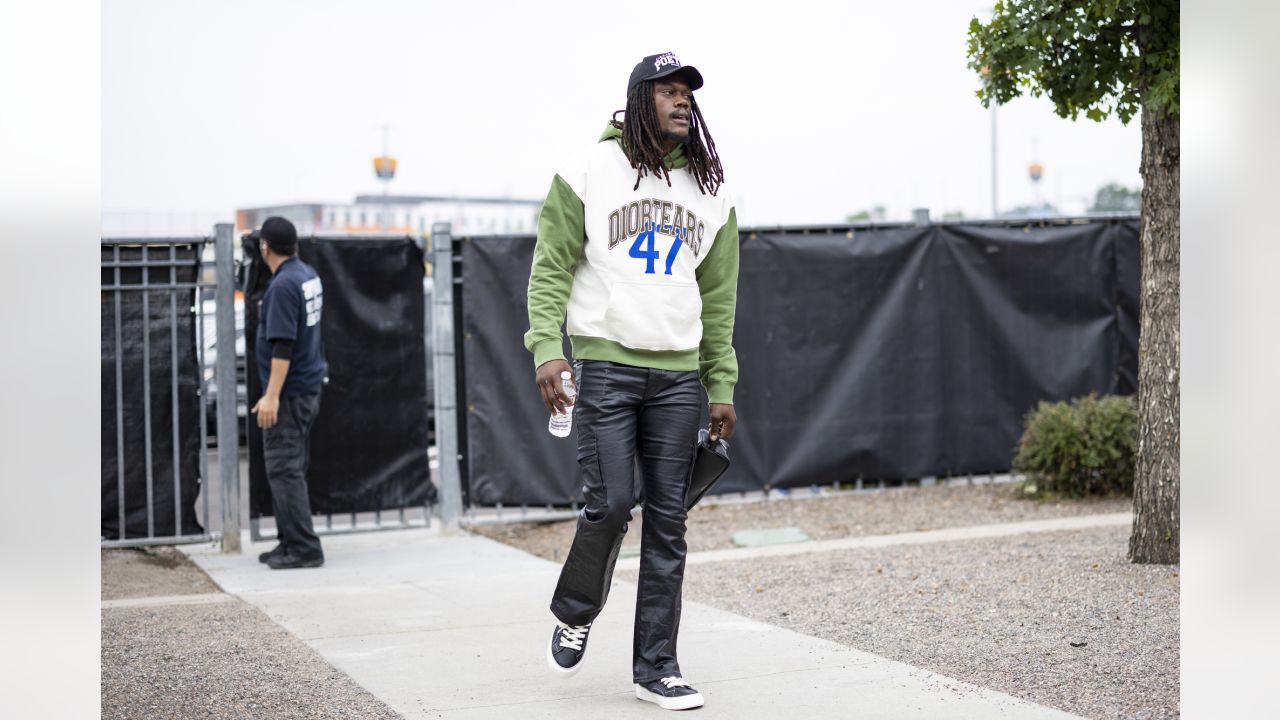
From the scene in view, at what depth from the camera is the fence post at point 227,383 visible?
27.7 ft

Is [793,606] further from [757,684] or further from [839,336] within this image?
[839,336]

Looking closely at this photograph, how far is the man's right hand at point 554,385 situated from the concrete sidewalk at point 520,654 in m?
1.03

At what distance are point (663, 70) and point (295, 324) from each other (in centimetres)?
385

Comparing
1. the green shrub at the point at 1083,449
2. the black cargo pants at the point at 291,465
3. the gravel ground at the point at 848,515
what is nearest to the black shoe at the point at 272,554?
the black cargo pants at the point at 291,465

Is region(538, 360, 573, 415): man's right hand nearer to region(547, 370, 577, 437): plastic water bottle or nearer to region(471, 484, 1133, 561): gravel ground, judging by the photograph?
region(547, 370, 577, 437): plastic water bottle

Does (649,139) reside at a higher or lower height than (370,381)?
higher

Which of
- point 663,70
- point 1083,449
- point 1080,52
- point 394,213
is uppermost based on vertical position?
point 394,213

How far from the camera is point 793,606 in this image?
21.1ft

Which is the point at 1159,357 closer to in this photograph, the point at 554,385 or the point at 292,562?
the point at 554,385

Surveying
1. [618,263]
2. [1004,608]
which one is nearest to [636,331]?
[618,263]

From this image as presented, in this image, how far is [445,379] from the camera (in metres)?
9.14
